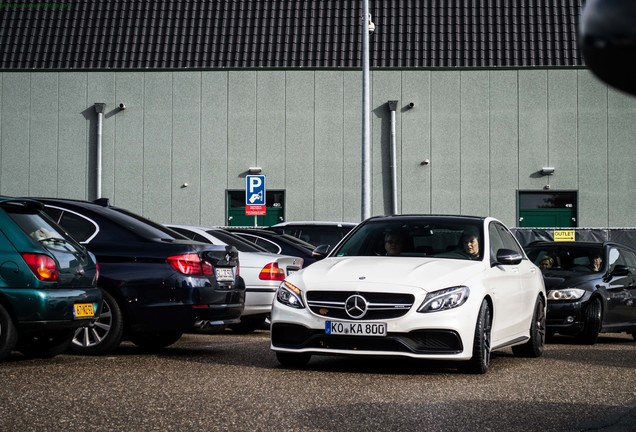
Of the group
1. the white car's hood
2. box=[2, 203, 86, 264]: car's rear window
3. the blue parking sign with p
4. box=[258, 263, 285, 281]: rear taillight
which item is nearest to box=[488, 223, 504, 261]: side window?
the white car's hood

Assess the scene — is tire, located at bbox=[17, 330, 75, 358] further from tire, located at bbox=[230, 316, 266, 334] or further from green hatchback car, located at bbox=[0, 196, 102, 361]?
tire, located at bbox=[230, 316, 266, 334]

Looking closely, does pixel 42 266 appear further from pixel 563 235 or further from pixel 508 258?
pixel 563 235

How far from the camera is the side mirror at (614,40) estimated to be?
1.78 m

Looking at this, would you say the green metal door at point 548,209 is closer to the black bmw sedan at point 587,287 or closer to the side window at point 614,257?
the black bmw sedan at point 587,287

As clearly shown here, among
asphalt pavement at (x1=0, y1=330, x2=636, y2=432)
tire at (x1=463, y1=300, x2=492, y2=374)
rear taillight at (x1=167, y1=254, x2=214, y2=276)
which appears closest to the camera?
asphalt pavement at (x1=0, y1=330, x2=636, y2=432)

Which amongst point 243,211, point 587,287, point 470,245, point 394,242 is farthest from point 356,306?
point 243,211

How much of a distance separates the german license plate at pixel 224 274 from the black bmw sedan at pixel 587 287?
511cm

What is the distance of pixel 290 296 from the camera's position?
9883 millimetres

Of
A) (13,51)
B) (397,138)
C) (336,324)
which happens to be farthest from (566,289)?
(13,51)

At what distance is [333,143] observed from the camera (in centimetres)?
3456

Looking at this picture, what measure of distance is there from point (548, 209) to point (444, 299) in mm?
25703

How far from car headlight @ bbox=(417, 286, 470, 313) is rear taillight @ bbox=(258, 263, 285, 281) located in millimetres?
4918

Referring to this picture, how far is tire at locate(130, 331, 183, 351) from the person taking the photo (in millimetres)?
11836

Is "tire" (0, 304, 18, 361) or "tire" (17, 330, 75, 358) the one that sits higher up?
"tire" (0, 304, 18, 361)
